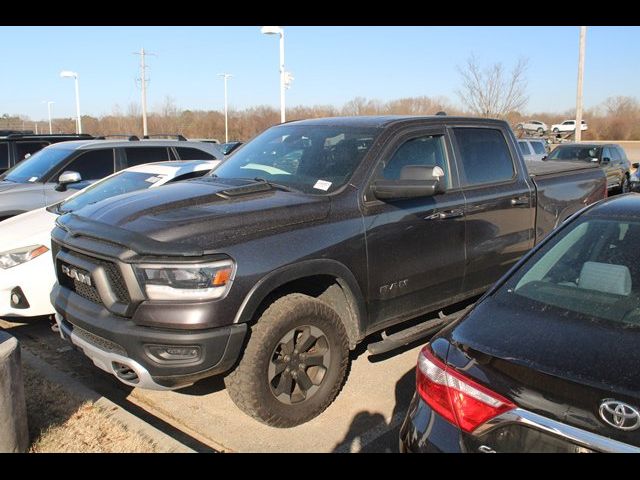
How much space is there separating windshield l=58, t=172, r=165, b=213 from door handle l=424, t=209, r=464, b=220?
3.21m

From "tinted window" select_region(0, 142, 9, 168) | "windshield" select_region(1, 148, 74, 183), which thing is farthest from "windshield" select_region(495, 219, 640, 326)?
"tinted window" select_region(0, 142, 9, 168)

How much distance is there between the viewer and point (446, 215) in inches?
166

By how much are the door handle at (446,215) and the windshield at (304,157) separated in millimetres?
728

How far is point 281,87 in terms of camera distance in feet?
58.7

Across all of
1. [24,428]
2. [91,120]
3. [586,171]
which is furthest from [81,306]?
[91,120]

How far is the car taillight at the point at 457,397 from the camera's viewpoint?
190 centimetres

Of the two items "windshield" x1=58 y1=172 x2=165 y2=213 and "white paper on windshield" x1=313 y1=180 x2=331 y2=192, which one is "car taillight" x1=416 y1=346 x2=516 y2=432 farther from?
"windshield" x1=58 y1=172 x2=165 y2=213

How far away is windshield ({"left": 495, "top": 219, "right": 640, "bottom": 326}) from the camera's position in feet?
7.82

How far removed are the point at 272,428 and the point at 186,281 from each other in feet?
3.86

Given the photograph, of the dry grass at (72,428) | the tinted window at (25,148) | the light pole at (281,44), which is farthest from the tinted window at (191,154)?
the light pole at (281,44)

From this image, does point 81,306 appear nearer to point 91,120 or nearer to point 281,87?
point 281,87

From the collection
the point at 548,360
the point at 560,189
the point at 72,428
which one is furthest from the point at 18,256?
the point at 560,189

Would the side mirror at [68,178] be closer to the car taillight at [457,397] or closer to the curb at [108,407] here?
the curb at [108,407]
